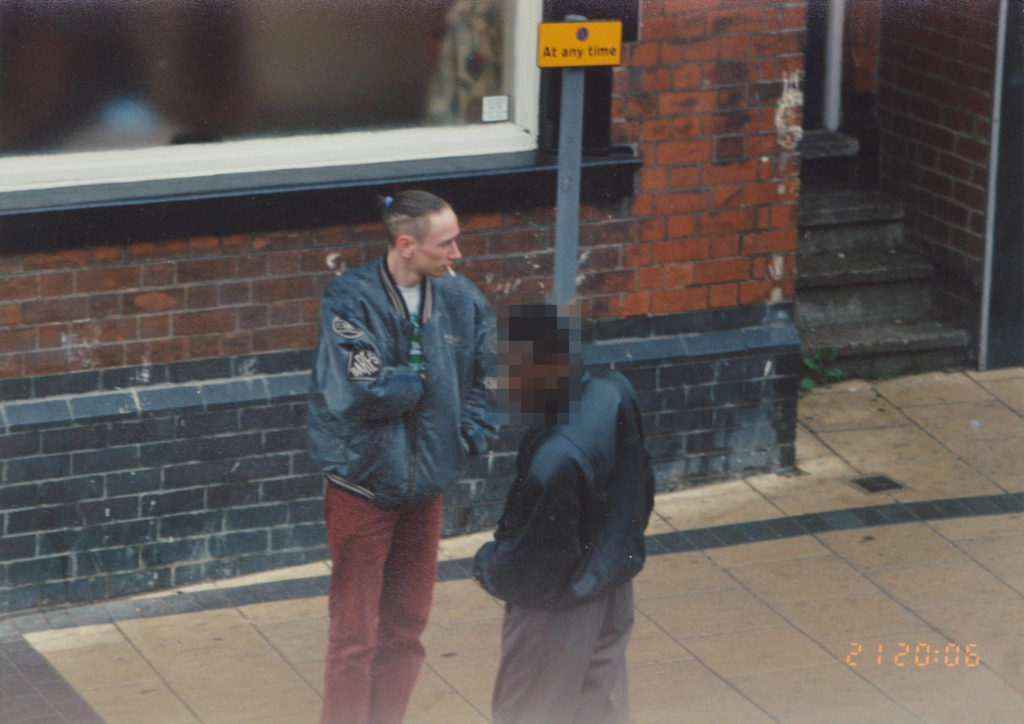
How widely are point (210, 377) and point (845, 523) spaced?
268cm

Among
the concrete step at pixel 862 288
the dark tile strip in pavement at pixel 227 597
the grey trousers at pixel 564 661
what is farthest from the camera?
the concrete step at pixel 862 288

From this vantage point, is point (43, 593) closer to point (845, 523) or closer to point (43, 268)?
point (43, 268)

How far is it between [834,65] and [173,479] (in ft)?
15.4

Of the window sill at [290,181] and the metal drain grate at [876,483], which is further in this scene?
the metal drain grate at [876,483]

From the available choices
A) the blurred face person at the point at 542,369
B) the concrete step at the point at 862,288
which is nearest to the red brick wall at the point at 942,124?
the concrete step at the point at 862,288

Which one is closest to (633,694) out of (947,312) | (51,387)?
(51,387)

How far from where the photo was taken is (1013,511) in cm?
745

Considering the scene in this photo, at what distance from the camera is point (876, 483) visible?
775 centimetres

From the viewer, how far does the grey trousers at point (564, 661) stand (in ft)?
14.8

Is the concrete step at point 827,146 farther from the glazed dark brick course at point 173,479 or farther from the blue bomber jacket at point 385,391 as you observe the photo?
the blue bomber jacket at point 385,391

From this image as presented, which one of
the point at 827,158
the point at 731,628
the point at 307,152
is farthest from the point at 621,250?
the point at 827,158

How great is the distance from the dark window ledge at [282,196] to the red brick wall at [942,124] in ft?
8.34

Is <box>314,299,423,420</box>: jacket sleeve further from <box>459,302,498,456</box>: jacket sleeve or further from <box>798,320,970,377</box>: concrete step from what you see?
<box>798,320,970,377</box>: concrete step
